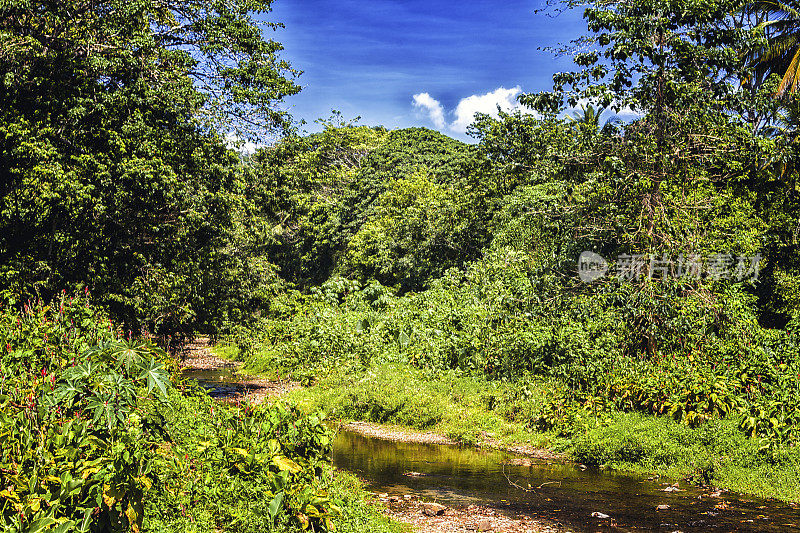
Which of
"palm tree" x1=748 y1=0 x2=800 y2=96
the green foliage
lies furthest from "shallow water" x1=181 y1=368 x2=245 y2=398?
"palm tree" x1=748 y1=0 x2=800 y2=96

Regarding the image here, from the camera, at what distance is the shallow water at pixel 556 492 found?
27.6 ft

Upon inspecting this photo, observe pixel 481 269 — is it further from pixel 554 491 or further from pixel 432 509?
pixel 432 509

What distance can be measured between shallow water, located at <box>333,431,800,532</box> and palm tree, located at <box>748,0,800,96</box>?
1483cm

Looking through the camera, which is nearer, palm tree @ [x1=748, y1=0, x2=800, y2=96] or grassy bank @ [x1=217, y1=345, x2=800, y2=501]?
grassy bank @ [x1=217, y1=345, x2=800, y2=501]

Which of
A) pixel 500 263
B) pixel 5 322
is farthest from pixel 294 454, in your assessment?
pixel 500 263

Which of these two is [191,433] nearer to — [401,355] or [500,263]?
[401,355]

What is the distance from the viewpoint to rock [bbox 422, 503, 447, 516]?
8508 mm

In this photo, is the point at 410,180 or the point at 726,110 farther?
the point at 410,180

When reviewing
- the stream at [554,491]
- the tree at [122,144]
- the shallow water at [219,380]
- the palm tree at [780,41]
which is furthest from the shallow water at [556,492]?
the palm tree at [780,41]

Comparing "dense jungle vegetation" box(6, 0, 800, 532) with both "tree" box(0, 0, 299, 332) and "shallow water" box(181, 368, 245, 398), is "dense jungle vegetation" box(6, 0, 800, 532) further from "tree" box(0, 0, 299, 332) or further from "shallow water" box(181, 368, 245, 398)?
"shallow water" box(181, 368, 245, 398)

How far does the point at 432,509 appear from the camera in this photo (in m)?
8.71

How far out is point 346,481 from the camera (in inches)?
320

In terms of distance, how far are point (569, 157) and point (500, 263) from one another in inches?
215

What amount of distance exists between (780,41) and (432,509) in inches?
786
